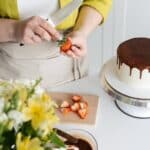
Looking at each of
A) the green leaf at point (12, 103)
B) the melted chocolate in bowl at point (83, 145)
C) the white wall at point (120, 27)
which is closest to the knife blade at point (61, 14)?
the melted chocolate in bowl at point (83, 145)

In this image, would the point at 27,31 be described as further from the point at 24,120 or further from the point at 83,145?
the point at 24,120

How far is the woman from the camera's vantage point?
1.05 metres

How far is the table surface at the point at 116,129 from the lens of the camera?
37.3 inches

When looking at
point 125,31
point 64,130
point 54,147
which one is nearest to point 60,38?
point 64,130

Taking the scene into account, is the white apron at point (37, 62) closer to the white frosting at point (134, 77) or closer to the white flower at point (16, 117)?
the white frosting at point (134, 77)

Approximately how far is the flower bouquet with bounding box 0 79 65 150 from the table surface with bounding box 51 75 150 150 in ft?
0.99

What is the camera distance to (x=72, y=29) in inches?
46.7

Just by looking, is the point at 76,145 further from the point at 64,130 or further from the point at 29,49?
the point at 29,49

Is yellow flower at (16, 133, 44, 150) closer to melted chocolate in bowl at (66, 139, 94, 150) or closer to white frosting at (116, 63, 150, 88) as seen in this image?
melted chocolate in bowl at (66, 139, 94, 150)

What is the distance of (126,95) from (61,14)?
26 cm

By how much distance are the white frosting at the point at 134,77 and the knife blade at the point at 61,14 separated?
0.63ft

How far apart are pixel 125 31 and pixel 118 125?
0.80 metres

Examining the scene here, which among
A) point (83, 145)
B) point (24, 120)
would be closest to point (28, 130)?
point (24, 120)

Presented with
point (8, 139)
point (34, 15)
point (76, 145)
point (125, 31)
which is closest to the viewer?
point (8, 139)
